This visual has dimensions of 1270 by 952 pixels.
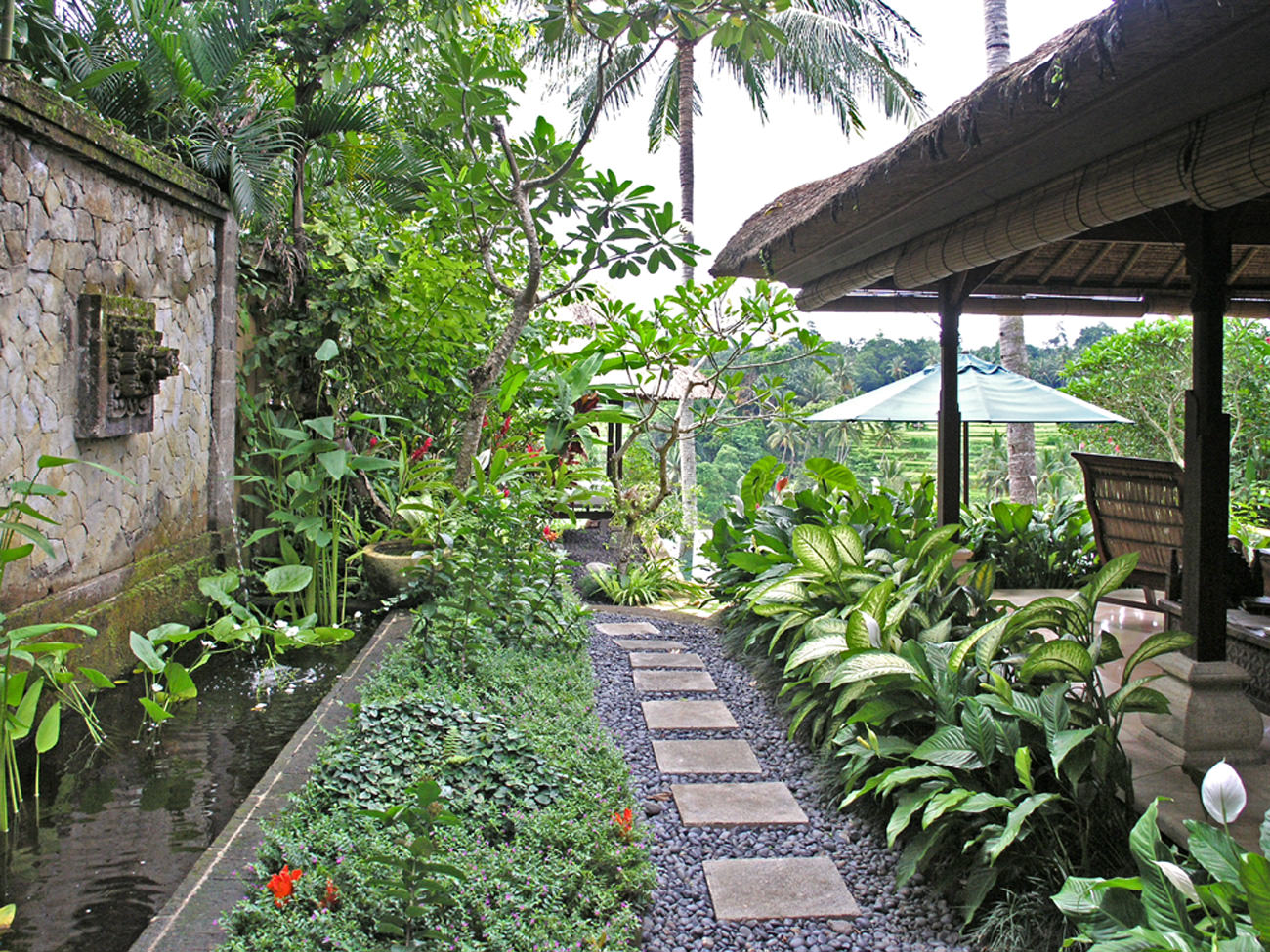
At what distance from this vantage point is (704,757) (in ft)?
9.73

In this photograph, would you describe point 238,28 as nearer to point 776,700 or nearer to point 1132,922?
point 776,700

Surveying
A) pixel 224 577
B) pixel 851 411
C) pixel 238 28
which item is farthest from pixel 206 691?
pixel 851 411

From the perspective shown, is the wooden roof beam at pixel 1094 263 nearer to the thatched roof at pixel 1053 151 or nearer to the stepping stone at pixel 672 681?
the thatched roof at pixel 1053 151

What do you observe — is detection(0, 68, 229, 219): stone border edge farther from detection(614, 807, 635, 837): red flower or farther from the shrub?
the shrub

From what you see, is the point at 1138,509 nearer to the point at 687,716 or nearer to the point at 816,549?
the point at 816,549

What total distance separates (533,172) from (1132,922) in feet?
13.3

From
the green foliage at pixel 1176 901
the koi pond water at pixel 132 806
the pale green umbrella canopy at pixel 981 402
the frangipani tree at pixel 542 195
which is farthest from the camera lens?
the pale green umbrella canopy at pixel 981 402

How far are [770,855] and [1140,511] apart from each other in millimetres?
2310

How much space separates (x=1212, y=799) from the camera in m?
1.39

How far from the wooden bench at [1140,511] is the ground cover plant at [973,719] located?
0.83 meters

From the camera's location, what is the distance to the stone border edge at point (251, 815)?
155 cm

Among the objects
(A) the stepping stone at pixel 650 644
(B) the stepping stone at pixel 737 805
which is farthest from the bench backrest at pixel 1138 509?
(A) the stepping stone at pixel 650 644

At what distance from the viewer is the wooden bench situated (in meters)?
3.38

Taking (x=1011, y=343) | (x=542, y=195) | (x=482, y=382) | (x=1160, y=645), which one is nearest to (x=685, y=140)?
(x=1011, y=343)
